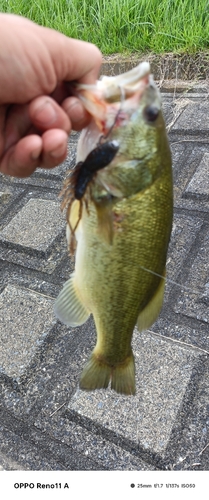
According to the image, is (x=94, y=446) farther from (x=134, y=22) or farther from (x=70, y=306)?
(x=134, y=22)

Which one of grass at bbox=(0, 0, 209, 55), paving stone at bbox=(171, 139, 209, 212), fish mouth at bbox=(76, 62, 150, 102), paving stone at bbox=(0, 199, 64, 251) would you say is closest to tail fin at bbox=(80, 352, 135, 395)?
fish mouth at bbox=(76, 62, 150, 102)

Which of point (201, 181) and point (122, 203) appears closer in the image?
point (122, 203)

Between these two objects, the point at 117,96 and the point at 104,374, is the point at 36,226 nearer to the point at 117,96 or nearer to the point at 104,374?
the point at 104,374

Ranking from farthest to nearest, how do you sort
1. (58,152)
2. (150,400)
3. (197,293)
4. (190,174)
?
(190,174) → (197,293) → (150,400) → (58,152)

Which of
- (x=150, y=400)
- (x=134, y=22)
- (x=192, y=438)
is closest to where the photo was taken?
(x=192, y=438)

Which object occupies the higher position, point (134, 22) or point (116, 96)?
point (116, 96)

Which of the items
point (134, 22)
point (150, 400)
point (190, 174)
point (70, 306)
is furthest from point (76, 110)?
point (134, 22)

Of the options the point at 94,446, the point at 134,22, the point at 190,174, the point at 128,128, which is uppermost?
the point at 128,128
